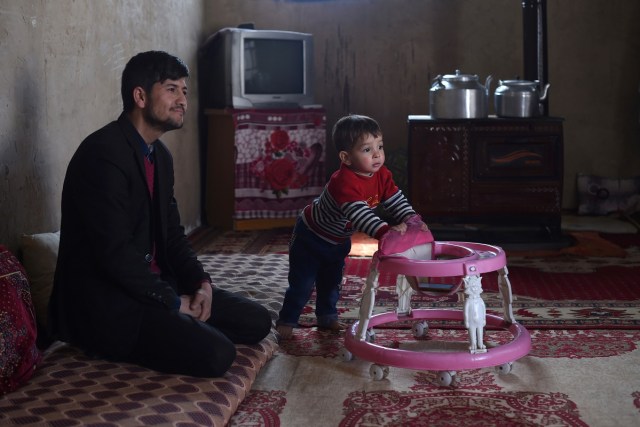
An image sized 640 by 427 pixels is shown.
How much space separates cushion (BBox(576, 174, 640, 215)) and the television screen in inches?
88.0

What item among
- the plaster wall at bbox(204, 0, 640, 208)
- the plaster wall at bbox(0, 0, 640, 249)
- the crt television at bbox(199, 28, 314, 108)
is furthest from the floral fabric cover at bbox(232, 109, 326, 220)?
the plaster wall at bbox(204, 0, 640, 208)

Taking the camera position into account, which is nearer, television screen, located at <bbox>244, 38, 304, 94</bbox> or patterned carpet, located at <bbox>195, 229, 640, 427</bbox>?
patterned carpet, located at <bbox>195, 229, 640, 427</bbox>

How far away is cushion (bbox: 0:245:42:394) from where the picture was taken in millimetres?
2553

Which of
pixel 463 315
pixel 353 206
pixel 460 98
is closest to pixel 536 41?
pixel 460 98

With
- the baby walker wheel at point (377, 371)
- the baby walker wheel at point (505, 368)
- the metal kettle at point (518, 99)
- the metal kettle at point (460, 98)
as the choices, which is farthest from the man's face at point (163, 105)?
the metal kettle at point (518, 99)

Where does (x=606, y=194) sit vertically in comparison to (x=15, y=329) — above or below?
above

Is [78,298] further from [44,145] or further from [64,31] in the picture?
[64,31]

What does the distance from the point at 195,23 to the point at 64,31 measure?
8.90 ft

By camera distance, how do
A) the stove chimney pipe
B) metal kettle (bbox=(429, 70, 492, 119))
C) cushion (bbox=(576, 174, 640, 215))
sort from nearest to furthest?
1. metal kettle (bbox=(429, 70, 492, 119))
2. the stove chimney pipe
3. cushion (bbox=(576, 174, 640, 215))

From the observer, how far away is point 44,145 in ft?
11.3

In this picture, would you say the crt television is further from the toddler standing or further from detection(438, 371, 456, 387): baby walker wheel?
detection(438, 371, 456, 387): baby walker wheel

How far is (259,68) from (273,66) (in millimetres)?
109

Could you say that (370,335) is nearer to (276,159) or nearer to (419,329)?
(419,329)

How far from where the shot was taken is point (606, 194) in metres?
6.51
